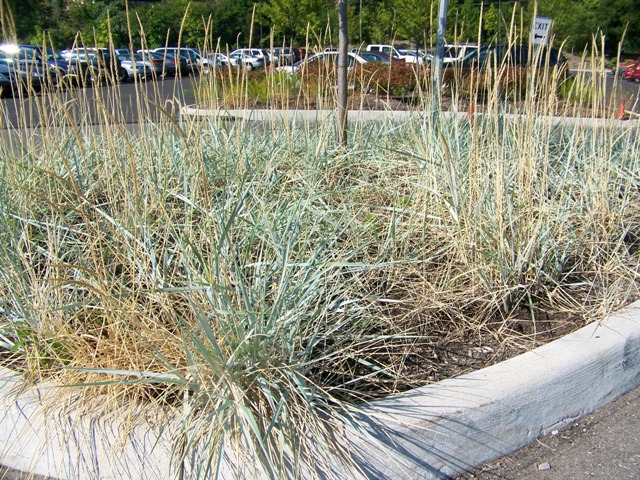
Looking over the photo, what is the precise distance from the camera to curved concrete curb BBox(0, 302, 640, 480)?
2.04 m

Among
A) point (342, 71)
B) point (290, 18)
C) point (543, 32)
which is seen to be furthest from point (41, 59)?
point (290, 18)

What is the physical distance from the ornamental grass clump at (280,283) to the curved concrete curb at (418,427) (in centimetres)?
10

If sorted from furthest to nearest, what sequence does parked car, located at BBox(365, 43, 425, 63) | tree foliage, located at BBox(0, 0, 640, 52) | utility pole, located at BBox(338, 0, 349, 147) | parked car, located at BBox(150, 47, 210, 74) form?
tree foliage, located at BBox(0, 0, 640, 52)
utility pole, located at BBox(338, 0, 349, 147)
parked car, located at BBox(365, 43, 425, 63)
parked car, located at BBox(150, 47, 210, 74)

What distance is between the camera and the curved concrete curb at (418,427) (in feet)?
6.68

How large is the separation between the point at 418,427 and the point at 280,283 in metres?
0.73

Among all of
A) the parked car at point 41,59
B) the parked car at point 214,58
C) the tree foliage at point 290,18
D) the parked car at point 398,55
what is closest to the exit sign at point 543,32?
the parked car at point 398,55

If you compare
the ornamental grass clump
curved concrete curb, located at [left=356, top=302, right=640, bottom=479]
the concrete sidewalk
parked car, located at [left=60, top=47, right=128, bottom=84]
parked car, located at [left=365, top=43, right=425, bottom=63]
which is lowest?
the concrete sidewalk

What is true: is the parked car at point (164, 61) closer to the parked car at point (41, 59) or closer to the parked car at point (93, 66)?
the parked car at point (93, 66)

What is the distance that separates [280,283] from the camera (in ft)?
7.11

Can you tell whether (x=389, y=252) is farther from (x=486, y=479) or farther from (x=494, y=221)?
(x=486, y=479)

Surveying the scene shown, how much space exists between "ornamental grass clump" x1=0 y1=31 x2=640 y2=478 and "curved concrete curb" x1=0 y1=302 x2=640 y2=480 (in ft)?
0.33

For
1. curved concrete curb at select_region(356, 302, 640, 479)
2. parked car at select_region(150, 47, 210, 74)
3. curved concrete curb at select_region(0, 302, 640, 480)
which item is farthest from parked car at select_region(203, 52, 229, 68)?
curved concrete curb at select_region(356, 302, 640, 479)

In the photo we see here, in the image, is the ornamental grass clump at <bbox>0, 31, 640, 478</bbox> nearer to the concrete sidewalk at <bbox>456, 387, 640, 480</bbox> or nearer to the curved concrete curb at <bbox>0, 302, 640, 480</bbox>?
the curved concrete curb at <bbox>0, 302, 640, 480</bbox>

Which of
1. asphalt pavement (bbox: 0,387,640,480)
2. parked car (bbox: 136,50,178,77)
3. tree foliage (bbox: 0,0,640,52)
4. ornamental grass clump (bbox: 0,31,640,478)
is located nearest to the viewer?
ornamental grass clump (bbox: 0,31,640,478)
